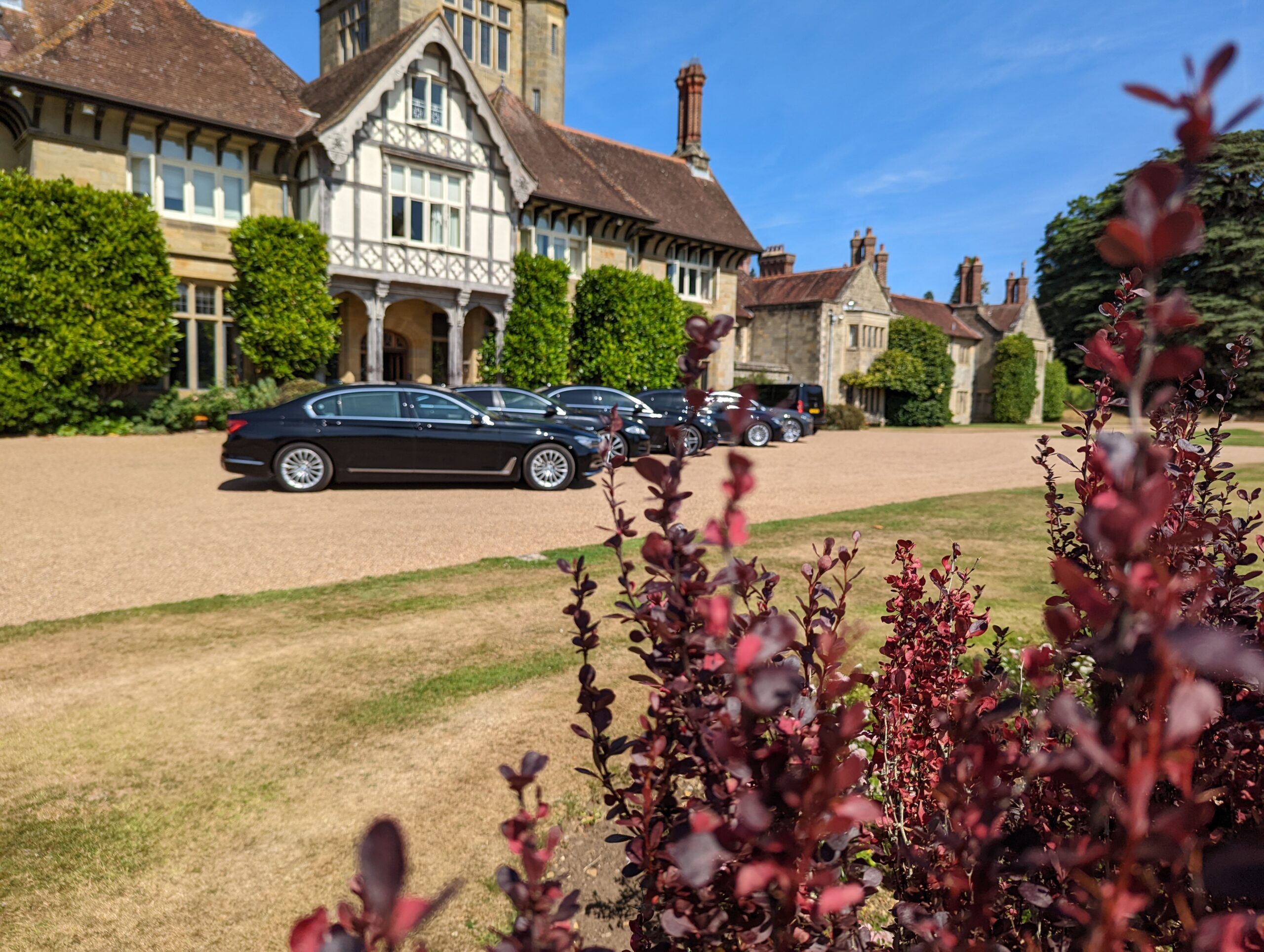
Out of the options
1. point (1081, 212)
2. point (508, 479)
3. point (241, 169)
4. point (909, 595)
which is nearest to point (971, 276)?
point (1081, 212)

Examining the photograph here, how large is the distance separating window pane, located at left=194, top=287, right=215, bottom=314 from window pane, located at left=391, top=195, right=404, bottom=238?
16.3 ft

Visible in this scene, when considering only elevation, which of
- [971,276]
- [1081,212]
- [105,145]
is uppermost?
[1081,212]

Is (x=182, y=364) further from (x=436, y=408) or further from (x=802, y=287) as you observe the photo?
(x=802, y=287)

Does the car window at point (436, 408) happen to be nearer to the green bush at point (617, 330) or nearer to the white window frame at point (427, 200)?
the white window frame at point (427, 200)

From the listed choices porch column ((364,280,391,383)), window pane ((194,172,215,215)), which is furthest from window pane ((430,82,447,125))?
window pane ((194,172,215,215))

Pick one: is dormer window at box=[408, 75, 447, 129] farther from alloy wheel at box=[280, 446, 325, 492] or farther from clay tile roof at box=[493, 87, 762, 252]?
alloy wheel at box=[280, 446, 325, 492]

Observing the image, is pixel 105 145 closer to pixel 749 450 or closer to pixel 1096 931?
pixel 749 450

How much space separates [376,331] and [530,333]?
15.7 feet

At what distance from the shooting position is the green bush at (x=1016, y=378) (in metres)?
50.2

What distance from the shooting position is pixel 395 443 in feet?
37.1

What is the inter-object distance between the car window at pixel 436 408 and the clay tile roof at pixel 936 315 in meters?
44.1

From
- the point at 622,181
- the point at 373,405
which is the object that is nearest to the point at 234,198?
the point at 373,405

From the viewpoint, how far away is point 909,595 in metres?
2.84

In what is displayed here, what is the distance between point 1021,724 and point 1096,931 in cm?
206
